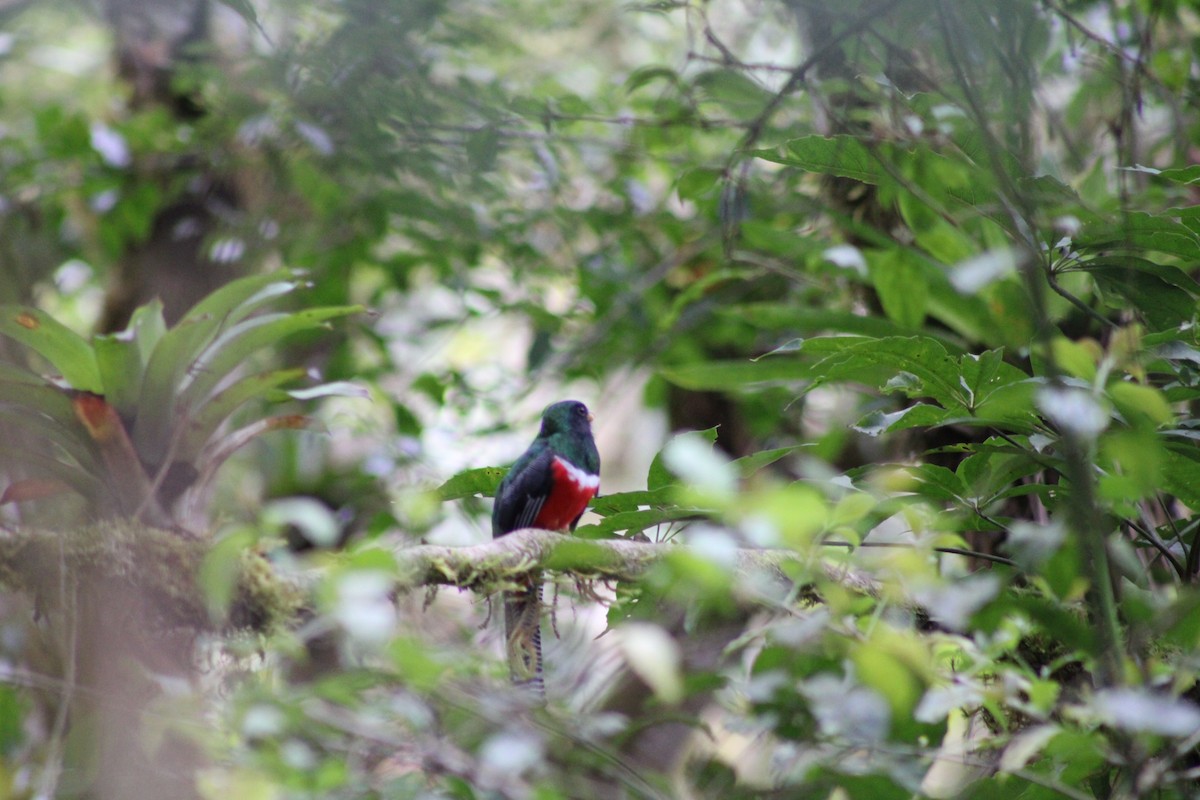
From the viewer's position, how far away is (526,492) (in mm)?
2830

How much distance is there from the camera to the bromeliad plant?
1.85m

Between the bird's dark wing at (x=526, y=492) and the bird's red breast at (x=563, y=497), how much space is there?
16 mm

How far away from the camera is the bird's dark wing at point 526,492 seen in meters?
2.83

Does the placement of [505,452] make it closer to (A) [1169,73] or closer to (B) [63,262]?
(B) [63,262]

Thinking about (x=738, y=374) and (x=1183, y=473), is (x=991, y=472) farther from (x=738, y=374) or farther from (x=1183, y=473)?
(x=738, y=374)

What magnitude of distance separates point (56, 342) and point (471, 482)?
84cm

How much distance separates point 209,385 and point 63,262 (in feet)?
8.41

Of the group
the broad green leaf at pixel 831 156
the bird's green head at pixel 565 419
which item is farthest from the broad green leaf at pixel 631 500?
the bird's green head at pixel 565 419

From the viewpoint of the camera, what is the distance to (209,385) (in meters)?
2.07

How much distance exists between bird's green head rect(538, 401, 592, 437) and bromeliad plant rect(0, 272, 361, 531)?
→ 1021 millimetres

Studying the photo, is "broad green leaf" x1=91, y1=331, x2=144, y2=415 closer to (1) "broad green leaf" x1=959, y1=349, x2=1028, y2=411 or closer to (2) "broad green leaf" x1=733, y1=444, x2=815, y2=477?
(2) "broad green leaf" x1=733, y1=444, x2=815, y2=477

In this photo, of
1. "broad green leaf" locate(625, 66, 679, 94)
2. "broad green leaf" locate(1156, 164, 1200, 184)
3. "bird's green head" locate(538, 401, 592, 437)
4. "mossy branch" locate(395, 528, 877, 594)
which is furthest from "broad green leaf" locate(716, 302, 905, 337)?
"mossy branch" locate(395, 528, 877, 594)

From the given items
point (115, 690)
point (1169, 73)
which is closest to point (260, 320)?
point (115, 690)

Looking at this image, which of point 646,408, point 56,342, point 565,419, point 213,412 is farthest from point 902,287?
point 56,342
